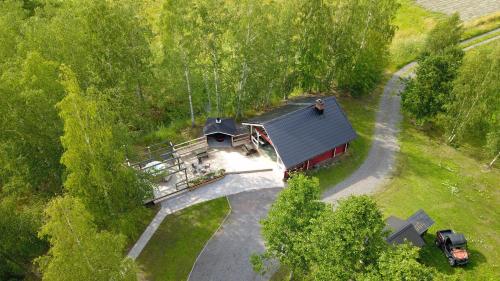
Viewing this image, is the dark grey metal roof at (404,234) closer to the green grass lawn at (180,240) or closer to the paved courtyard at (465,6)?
the green grass lawn at (180,240)

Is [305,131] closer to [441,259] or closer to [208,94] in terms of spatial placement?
[208,94]

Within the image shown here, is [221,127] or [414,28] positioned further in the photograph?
[414,28]

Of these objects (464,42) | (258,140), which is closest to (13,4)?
(258,140)

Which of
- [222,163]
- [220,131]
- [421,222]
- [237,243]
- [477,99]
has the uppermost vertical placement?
[477,99]

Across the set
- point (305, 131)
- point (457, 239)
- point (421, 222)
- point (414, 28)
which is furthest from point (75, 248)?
point (414, 28)

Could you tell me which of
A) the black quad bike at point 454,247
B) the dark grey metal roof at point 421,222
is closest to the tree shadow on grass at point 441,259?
the black quad bike at point 454,247

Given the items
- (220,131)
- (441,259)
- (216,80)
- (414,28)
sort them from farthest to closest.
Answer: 1. (414,28)
2. (216,80)
3. (220,131)
4. (441,259)

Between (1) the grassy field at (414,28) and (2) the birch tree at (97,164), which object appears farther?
(1) the grassy field at (414,28)
